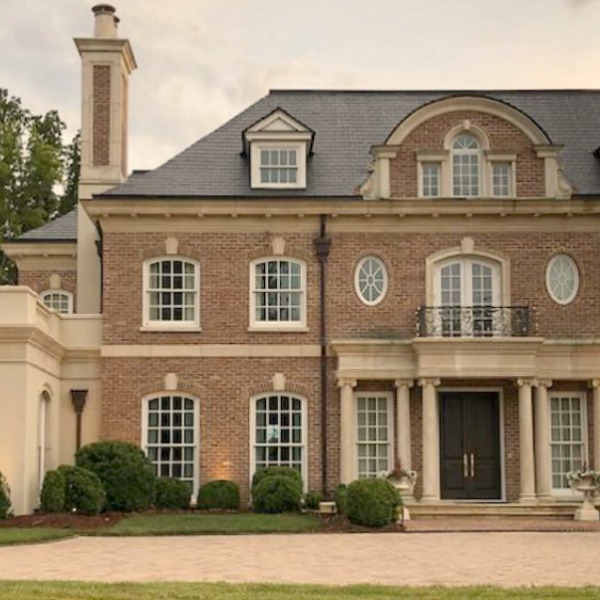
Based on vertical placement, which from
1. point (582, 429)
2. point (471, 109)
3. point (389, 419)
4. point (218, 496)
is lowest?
point (218, 496)

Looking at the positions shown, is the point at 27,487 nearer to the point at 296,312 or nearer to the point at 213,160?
the point at 296,312

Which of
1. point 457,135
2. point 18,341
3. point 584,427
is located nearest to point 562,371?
point 584,427

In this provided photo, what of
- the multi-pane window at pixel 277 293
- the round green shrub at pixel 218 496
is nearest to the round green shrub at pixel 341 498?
the round green shrub at pixel 218 496

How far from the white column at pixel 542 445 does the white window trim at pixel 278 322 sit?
5524 mm

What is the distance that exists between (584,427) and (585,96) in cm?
924

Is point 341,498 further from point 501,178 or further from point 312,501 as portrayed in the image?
point 501,178

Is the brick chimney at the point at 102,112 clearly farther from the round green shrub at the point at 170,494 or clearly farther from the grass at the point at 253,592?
A: the grass at the point at 253,592

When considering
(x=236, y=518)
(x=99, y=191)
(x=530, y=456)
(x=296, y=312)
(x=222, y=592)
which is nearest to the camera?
(x=222, y=592)

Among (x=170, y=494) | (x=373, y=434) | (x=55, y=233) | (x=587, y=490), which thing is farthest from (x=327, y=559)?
(x=55, y=233)

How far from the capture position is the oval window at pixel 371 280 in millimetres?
28578

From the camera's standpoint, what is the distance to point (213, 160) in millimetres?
29625

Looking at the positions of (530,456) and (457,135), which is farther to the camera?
(457,135)

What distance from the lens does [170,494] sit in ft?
87.9

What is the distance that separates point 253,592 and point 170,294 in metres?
16.1
